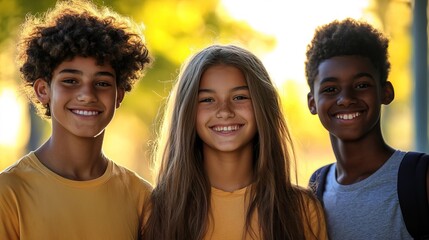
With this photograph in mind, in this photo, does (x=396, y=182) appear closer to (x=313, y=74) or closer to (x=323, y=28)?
(x=313, y=74)

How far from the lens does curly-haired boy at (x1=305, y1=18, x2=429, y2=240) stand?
3.26 m

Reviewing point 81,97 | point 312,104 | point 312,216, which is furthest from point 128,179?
point 312,104

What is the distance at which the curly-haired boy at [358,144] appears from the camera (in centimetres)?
326

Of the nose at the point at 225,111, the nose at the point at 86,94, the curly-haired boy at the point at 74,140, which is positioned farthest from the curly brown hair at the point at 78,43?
the nose at the point at 225,111

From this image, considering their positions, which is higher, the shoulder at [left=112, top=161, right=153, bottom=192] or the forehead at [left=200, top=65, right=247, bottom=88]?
the forehead at [left=200, top=65, right=247, bottom=88]

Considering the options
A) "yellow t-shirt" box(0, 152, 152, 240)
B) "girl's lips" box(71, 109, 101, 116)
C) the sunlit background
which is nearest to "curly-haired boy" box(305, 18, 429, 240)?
"yellow t-shirt" box(0, 152, 152, 240)

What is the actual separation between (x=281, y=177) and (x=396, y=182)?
20.8 inches

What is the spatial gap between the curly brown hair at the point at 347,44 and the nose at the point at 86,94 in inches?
45.4

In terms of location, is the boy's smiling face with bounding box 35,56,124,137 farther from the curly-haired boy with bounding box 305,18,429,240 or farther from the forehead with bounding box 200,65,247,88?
the curly-haired boy with bounding box 305,18,429,240

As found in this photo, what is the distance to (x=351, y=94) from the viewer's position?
3.49 meters

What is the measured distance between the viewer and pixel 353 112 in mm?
3490

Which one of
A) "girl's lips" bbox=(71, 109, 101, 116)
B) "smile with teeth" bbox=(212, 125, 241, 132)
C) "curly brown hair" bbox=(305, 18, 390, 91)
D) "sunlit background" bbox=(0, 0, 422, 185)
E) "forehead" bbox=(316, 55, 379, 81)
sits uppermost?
"sunlit background" bbox=(0, 0, 422, 185)

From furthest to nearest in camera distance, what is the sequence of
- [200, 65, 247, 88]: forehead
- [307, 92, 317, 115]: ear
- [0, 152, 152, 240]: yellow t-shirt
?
[307, 92, 317, 115]: ear → [200, 65, 247, 88]: forehead → [0, 152, 152, 240]: yellow t-shirt

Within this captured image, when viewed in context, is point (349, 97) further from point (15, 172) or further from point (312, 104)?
point (15, 172)
